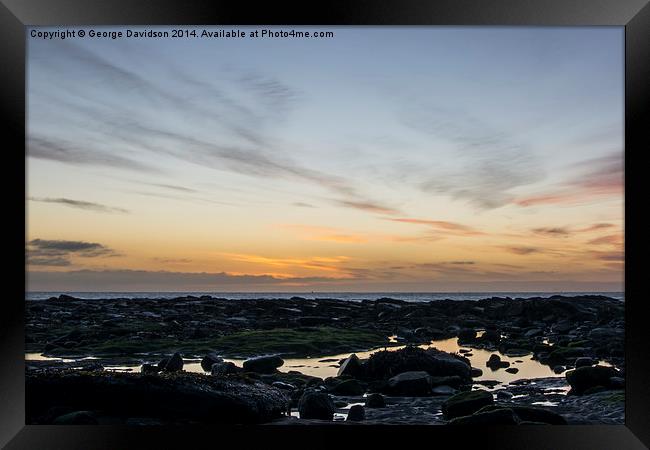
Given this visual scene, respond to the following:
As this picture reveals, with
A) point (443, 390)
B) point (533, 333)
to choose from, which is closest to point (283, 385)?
point (443, 390)

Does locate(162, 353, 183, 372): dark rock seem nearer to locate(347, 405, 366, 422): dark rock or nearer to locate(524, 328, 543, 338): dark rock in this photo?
locate(347, 405, 366, 422): dark rock

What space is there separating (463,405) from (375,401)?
138cm

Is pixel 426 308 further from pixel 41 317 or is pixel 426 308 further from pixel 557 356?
pixel 41 317

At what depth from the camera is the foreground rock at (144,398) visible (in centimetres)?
631

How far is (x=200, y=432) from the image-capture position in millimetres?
5199

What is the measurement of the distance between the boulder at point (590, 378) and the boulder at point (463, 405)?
211cm

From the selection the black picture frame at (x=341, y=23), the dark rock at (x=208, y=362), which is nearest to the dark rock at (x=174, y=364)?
the dark rock at (x=208, y=362)

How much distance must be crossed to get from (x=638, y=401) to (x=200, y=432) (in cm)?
427

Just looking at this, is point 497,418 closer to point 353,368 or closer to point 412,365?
point 412,365

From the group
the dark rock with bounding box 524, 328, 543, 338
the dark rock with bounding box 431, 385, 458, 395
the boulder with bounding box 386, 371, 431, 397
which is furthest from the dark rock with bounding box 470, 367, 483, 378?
the dark rock with bounding box 524, 328, 543, 338

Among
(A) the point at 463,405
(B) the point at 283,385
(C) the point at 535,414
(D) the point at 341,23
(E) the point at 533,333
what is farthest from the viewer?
(E) the point at 533,333

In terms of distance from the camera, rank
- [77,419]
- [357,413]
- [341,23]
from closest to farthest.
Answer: [341,23] < [77,419] < [357,413]

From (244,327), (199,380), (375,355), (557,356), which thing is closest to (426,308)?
(244,327)

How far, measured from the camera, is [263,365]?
1083cm
